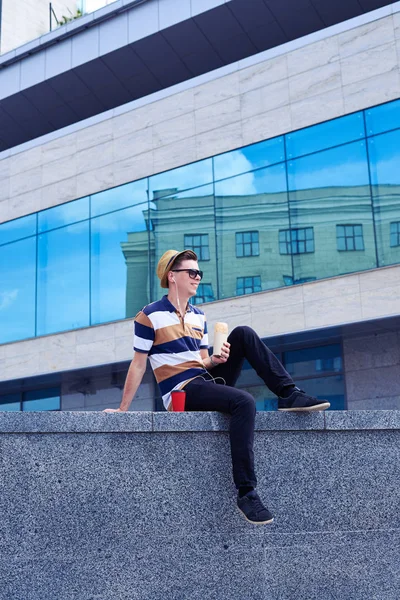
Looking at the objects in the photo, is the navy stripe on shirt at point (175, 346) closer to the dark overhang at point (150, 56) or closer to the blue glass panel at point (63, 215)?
the blue glass panel at point (63, 215)

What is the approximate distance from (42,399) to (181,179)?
288 inches

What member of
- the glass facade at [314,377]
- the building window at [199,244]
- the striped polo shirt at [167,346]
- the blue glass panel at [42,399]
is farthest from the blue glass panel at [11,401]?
the striped polo shirt at [167,346]

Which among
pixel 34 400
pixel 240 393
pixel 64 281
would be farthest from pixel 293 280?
pixel 240 393

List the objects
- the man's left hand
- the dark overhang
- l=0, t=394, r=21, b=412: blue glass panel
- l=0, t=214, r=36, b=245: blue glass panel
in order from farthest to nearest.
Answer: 1. l=0, t=394, r=21, b=412: blue glass panel
2. l=0, t=214, r=36, b=245: blue glass panel
3. the dark overhang
4. the man's left hand

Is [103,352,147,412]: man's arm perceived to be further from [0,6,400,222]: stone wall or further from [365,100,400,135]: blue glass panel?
[0,6,400,222]: stone wall

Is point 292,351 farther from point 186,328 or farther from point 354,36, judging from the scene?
point 186,328

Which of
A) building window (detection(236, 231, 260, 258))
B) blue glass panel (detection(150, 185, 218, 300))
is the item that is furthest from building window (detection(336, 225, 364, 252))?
blue glass panel (detection(150, 185, 218, 300))

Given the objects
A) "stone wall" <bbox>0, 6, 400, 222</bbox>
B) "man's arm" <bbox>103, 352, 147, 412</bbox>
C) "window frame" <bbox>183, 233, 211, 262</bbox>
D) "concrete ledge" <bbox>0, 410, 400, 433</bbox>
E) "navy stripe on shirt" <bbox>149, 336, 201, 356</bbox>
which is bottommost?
"concrete ledge" <bbox>0, 410, 400, 433</bbox>

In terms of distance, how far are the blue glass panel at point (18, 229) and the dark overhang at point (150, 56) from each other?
4888mm

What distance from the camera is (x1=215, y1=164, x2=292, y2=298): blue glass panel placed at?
1695cm

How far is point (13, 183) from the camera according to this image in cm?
2256

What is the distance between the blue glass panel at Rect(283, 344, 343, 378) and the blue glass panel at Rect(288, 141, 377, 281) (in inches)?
74.2

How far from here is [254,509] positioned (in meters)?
4.83

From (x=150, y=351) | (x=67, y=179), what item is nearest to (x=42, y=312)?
(x=67, y=179)
